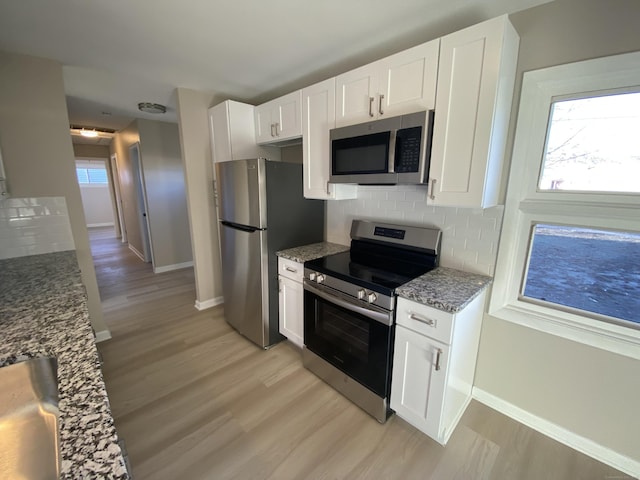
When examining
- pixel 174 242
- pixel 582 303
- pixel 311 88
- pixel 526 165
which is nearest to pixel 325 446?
pixel 582 303

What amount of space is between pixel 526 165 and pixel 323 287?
147 centimetres

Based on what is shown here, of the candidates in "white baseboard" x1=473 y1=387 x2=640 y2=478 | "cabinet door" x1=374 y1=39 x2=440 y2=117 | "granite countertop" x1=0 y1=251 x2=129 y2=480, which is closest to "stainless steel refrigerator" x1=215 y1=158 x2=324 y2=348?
"cabinet door" x1=374 y1=39 x2=440 y2=117

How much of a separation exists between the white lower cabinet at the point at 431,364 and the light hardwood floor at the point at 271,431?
19cm

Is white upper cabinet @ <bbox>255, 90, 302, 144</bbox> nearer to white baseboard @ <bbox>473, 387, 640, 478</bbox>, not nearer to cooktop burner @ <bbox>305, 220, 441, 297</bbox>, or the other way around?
cooktop burner @ <bbox>305, 220, 441, 297</bbox>

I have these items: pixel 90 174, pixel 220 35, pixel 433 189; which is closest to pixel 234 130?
pixel 220 35

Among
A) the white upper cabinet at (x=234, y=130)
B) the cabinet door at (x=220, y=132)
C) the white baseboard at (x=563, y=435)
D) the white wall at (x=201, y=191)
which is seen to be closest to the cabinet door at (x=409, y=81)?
the white upper cabinet at (x=234, y=130)

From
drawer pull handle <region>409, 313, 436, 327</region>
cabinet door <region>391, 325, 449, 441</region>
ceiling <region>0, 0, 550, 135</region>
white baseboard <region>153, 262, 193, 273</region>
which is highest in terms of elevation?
ceiling <region>0, 0, 550, 135</region>

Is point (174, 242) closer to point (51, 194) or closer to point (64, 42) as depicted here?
point (51, 194)

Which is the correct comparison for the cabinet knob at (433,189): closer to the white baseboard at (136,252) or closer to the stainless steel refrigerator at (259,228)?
the stainless steel refrigerator at (259,228)

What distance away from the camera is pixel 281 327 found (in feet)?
7.98

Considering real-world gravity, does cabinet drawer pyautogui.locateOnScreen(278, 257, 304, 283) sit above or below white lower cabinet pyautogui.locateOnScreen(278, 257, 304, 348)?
above

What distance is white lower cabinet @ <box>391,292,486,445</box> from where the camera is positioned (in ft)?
4.62

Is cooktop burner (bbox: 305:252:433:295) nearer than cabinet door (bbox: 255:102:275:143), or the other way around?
cooktop burner (bbox: 305:252:433:295)

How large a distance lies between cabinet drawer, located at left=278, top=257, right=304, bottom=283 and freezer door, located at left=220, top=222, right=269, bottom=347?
0.45 feet
